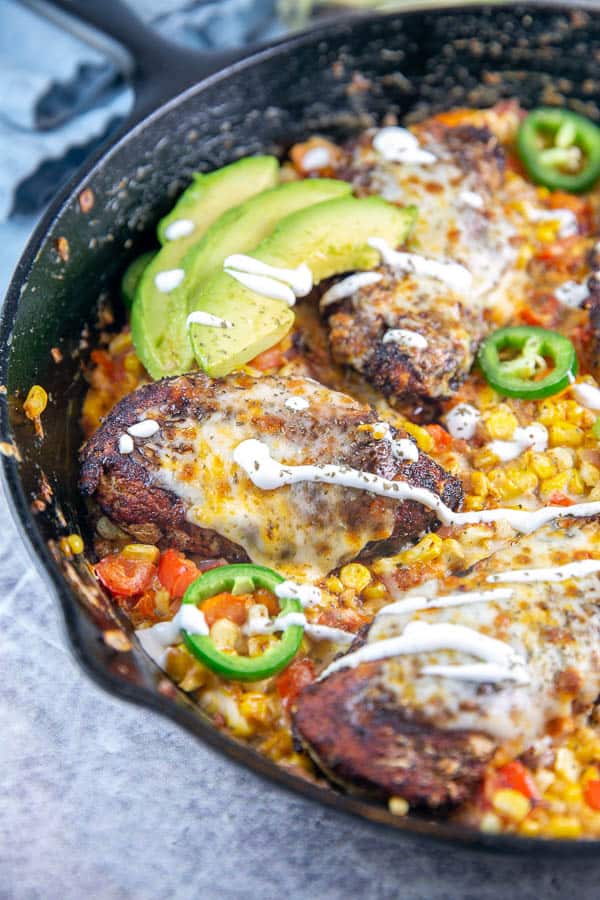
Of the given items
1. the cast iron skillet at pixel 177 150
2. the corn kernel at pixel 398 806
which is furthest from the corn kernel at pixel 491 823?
the corn kernel at pixel 398 806

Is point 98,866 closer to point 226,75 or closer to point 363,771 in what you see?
point 363,771

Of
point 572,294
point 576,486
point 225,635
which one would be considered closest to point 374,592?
point 225,635

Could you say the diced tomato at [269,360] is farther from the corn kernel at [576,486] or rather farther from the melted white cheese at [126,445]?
the corn kernel at [576,486]

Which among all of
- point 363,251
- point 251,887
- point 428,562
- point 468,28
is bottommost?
point 251,887

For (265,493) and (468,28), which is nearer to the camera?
(265,493)

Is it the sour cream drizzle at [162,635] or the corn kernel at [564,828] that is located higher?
the sour cream drizzle at [162,635]

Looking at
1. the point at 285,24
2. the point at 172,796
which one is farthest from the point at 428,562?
the point at 285,24

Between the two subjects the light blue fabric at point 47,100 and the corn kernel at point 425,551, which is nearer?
the corn kernel at point 425,551

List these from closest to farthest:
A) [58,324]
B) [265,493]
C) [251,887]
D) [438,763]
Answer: [438,763]
[251,887]
[265,493]
[58,324]
